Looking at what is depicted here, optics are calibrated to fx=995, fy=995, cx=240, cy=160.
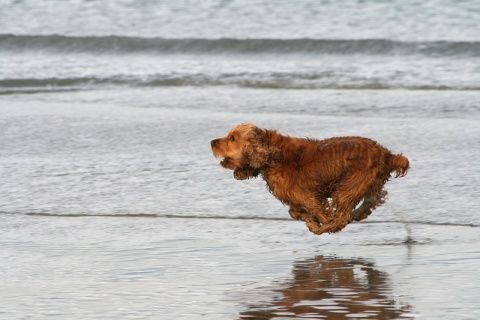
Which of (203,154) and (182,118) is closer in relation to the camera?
(203,154)

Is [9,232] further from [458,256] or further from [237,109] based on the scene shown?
[237,109]

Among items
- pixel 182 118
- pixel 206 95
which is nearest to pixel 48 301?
pixel 182 118

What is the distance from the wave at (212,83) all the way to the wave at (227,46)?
7.54 ft

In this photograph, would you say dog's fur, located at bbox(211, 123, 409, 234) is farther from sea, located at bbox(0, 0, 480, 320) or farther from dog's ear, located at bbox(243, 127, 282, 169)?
sea, located at bbox(0, 0, 480, 320)

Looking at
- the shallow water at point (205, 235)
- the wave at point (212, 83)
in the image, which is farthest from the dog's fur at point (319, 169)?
the wave at point (212, 83)

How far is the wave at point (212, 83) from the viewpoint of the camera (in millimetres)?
13281

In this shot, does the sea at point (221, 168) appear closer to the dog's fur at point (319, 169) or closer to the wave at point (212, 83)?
the wave at point (212, 83)

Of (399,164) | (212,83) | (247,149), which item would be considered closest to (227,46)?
(212,83)

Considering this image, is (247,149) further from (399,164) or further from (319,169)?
(399,164)

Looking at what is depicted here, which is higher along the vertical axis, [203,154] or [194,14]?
[194,14]

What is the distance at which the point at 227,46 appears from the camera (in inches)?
675

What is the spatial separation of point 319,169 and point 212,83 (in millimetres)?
7737

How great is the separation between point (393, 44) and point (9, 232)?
1094 cm

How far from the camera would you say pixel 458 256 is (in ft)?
19.0
